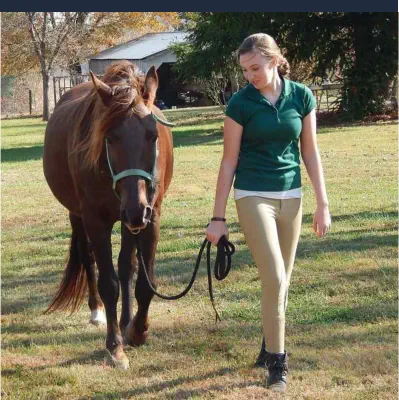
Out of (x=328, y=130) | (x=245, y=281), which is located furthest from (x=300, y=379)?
(x=328, y=130)

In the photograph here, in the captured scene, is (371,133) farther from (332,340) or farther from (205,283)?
(332,340)

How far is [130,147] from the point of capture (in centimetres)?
500

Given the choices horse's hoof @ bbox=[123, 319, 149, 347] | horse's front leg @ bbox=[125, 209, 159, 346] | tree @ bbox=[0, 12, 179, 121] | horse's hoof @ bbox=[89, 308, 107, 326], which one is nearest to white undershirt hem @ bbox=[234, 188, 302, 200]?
horse's front leg @ bbox=[125, 209, 159, 346]

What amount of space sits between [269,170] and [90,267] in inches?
109

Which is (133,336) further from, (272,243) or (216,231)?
(272,243)

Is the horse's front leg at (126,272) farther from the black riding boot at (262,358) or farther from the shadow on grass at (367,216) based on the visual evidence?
the shadow on grass at (367,216)

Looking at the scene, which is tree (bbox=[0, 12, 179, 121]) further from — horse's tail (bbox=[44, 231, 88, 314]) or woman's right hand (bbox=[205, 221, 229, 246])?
woman's right hand (bbox=[205, 221, 229, 246])

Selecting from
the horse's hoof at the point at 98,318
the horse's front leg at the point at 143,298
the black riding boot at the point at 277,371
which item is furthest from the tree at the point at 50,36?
the black riding boot at the point at 277,371

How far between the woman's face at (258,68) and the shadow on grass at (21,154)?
1902 centimetres

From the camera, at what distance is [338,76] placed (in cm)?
3111

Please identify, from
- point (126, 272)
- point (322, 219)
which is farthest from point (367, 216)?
point (322, 219)

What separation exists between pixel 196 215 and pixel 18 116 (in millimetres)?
42817

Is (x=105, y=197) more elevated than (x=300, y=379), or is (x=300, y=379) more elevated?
(x=105, y=197)

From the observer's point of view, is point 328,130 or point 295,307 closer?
point 295,307
